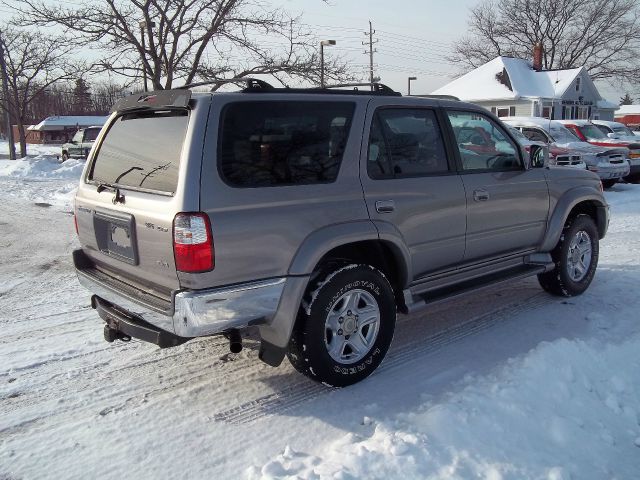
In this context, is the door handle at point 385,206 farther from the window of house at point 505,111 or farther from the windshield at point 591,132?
the window of house at point 505,111

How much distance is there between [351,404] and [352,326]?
0.51 m

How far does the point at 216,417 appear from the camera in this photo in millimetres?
3379

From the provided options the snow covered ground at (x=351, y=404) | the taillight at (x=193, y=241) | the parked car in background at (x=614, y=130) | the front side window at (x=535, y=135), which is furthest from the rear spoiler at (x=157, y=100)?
the parked car in background at (x=614, y=130)

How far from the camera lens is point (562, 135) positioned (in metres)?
15.1

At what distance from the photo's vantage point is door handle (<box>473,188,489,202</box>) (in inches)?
174

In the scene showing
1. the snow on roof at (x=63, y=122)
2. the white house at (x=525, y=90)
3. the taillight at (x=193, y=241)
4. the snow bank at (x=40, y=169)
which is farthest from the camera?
the snow on roof at (x=63, y=122)

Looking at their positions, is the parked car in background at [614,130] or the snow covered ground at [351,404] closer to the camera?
the snow covered ground at [351,404]

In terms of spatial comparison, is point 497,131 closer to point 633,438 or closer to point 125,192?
point 633,438

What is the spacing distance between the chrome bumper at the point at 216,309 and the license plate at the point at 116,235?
0.32m

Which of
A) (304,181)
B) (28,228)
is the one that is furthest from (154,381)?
(28,228)

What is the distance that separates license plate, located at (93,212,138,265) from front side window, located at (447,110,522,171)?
261 cm

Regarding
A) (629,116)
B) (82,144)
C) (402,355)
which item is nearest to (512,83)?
(82,144)

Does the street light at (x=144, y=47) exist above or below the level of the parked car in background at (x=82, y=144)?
above

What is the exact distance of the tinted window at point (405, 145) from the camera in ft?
12.7
